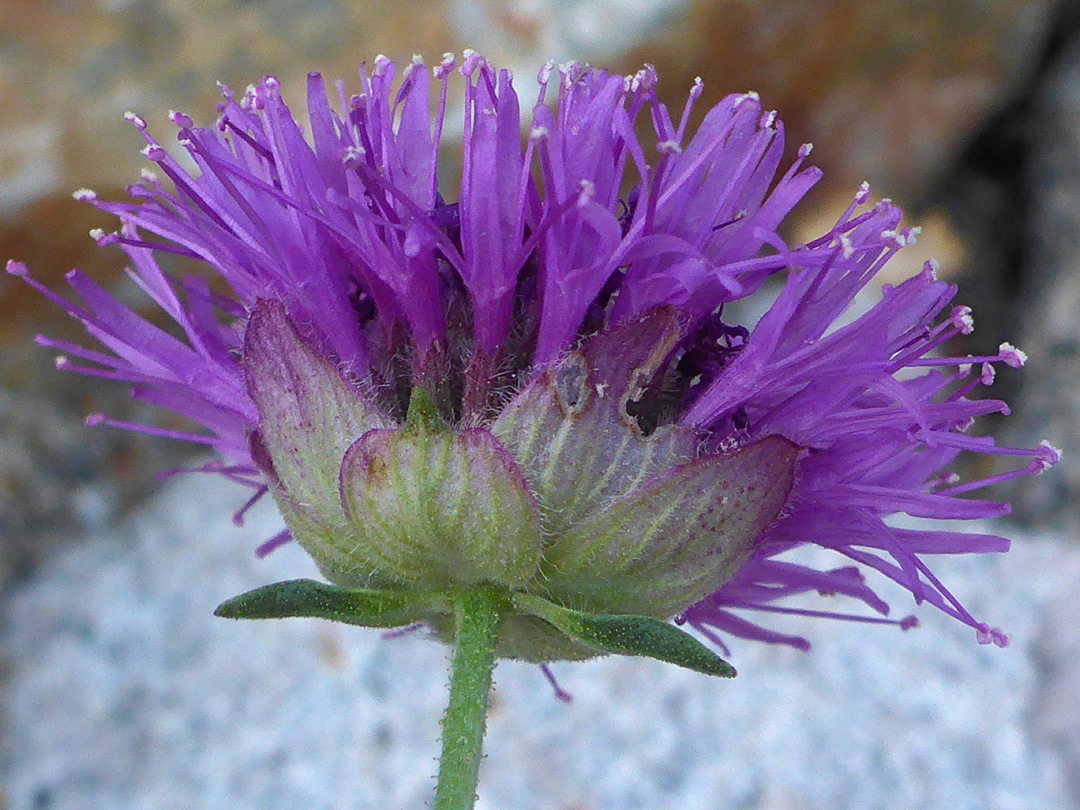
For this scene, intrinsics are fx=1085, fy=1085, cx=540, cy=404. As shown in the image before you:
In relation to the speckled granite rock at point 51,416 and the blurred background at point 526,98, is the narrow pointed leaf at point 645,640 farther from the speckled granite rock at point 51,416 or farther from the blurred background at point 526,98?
the speckled granite rock at point 51,416

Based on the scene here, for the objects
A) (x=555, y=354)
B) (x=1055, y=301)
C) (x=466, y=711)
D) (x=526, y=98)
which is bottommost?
(x=466, y=711)

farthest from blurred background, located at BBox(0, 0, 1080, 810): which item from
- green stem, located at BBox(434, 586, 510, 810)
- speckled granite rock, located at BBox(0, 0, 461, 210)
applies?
green stem, located at BBox(434, 586, 510, 810)

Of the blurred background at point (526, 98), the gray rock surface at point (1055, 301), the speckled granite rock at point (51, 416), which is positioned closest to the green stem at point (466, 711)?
the blurred background at point (526, 98)

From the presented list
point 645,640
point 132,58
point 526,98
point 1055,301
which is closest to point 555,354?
point 645,640

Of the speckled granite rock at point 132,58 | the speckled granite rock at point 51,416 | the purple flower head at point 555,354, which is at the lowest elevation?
the purple flower head at point 555,354

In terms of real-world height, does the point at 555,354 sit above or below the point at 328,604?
above

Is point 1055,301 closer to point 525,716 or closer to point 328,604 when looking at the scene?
point 525,716
